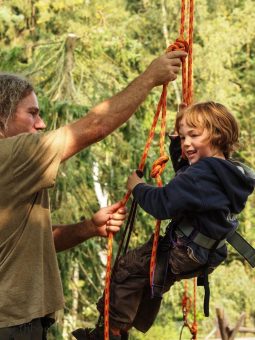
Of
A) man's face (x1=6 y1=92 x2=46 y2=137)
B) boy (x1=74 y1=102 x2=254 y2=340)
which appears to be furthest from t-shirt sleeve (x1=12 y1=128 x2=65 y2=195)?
boy (x1=74 y1=102 x2=254 y2=340)

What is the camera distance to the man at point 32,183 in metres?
2.35

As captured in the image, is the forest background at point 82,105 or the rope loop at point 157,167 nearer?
the rope loop at point 157,167

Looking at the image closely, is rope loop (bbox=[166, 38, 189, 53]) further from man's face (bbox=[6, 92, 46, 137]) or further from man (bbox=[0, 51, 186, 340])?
man's face (bbox=[6, 92, 46, 137])

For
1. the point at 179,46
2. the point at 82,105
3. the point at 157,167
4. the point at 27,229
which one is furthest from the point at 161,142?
the point at 82,105

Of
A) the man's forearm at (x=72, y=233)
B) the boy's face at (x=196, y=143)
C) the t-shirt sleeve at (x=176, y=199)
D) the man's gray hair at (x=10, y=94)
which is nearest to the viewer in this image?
the t-shirt sleeve at (x=176, y=199)

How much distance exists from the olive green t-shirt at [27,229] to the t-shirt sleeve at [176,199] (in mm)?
341

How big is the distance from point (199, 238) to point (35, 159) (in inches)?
23.5

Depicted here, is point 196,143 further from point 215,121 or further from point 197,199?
point 197,199

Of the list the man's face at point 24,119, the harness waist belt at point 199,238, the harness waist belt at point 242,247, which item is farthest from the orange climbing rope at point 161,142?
the man's face at point 24,119

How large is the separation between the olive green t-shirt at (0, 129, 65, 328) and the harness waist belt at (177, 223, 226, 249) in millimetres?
464

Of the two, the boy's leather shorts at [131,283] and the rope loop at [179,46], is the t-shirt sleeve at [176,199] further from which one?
the rope loop at [179,46]

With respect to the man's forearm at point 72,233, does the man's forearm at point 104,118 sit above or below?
above

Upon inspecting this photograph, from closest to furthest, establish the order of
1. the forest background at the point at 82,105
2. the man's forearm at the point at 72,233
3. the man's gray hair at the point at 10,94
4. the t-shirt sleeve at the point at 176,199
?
the t-shirt sleeve at the point at 176,199, the man's gray hair at the point at 10,94, the man's forearm at the point at 72,233, the forest background at the point at 82,105

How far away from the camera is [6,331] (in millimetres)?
2387
